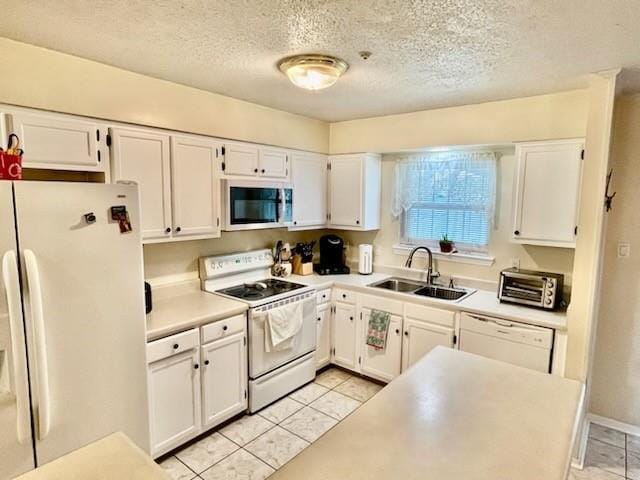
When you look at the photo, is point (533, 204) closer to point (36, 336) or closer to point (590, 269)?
point (590, 269)

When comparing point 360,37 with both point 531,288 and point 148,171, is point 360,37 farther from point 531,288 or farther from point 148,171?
point 531,288

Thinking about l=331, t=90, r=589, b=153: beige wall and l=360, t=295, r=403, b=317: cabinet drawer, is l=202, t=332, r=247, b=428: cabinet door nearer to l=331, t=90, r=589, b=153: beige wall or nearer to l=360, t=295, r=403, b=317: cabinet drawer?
l=360, t=295, r=403, b=317: cabinet drawer

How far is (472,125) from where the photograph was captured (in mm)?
3166

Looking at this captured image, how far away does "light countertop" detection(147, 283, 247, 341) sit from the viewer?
2.43 meters

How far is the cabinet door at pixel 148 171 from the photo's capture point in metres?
2.45

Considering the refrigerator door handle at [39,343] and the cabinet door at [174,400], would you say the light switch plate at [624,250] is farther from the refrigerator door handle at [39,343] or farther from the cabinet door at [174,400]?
the refrigerator door handle at [39,343]

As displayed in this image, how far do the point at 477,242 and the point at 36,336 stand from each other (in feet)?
10.7

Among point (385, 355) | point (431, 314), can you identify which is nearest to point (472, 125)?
point (431, 314)

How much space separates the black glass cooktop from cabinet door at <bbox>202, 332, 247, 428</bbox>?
38cm

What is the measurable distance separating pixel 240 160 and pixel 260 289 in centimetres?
111

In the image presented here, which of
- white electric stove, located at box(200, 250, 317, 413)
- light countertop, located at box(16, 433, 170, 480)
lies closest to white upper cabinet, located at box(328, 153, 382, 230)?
white electric stove, located at box(200, 250, 317, 413)

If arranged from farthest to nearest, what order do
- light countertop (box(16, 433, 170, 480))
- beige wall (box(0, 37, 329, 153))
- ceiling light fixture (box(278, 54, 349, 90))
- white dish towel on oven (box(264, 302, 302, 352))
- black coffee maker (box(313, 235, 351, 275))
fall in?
black coffee maker (box(313, 235, 351, 275))
white dish towel on oven (box(264, 302, 302, 352))
ceiling light fixture (box(278, 54, 349, 90))
beige wall (box(0, 37, 329, 153))
light countertop (box(16, 433, 170, 480))

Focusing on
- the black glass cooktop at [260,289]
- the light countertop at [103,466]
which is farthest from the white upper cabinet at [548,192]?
the light countertop at [103,466]

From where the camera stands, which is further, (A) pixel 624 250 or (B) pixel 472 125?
(B) pixel 472 125
